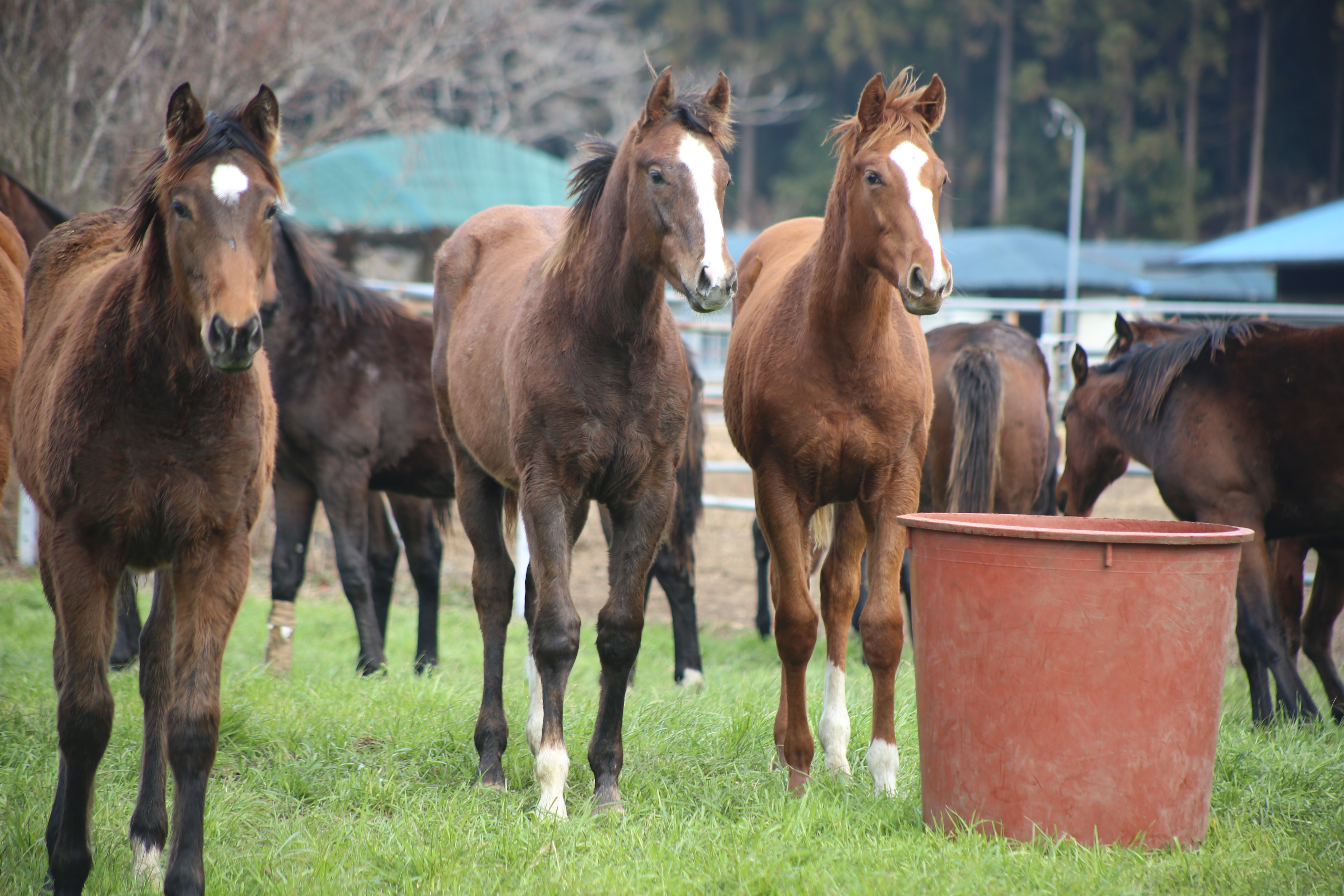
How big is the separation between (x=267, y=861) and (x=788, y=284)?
2.62 metres

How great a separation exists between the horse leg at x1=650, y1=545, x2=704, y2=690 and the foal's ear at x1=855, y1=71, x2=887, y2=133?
2931 millimetres

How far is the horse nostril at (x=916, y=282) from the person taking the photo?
10.5 ft

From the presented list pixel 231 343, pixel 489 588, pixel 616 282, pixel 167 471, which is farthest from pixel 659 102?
pixel 489 588

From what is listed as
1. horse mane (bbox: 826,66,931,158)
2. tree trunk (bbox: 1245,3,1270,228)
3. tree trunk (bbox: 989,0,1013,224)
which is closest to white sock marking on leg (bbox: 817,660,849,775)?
horse mane (bbox: 826,66,931,158)

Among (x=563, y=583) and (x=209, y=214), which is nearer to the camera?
(x=209, y=214)

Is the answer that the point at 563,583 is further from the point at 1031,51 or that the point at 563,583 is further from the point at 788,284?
the point at 1031,51

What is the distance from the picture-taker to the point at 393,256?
17.7 m

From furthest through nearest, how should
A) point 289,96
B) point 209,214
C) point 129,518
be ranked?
1. point 289,96
2. point 129,518
3. point 209,214

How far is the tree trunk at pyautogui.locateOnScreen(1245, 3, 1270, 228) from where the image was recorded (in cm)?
3284

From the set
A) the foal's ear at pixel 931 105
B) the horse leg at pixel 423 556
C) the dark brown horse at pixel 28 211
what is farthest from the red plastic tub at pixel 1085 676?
the dark brown horse at pixel 28 211

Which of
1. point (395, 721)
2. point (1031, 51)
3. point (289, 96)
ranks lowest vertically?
point (395, 721)

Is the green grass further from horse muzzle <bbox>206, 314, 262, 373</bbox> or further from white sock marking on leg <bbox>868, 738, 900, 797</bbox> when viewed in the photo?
horse muzzle <bbox>206, 314, 262, 373</bbox>

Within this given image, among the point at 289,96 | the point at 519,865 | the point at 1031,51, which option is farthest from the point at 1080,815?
the point at 1031,51

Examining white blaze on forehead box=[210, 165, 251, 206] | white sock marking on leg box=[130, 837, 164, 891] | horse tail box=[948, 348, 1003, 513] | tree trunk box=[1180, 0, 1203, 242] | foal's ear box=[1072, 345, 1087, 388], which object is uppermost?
tree trunk box=[1180, 0, 1203, 242]
